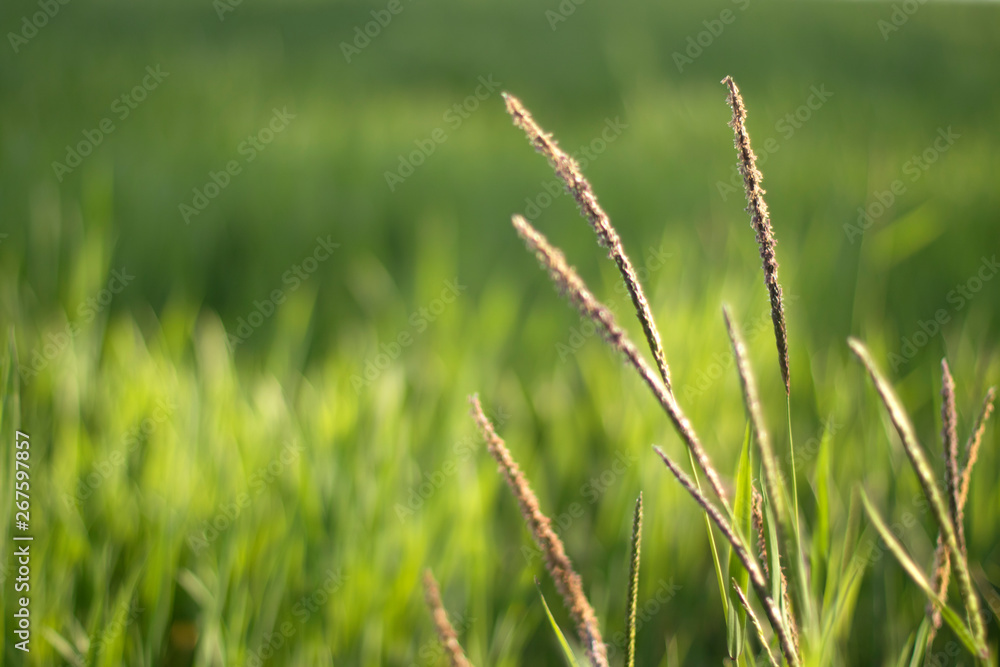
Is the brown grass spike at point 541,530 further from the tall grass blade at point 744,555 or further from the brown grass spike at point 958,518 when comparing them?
the brown grass spike at point 958,518

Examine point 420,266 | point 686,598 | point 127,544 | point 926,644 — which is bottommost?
point 686,598

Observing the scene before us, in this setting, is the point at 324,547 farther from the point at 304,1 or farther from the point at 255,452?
the point at 304,1

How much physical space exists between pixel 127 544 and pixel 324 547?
0.25 metres

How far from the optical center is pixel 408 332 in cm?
148

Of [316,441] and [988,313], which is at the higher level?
[316,441]

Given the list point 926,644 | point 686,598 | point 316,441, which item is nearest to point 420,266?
point 316,441

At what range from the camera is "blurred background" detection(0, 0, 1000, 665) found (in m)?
0.83

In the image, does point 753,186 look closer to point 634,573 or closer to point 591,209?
point 591,209

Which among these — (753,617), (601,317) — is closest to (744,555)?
(753,617)

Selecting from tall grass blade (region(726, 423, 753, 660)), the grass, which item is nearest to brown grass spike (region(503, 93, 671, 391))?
the grass

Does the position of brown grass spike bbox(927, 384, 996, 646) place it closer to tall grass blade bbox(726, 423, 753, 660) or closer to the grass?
the grass

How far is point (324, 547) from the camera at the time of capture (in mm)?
873

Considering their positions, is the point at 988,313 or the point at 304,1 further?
the point at 304,1

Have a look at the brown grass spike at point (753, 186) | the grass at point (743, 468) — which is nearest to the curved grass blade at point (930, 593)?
the grass at point (743, 468)
